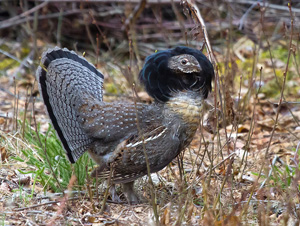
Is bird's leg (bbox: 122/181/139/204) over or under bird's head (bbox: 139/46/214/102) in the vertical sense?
under

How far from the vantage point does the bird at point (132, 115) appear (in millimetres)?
4148

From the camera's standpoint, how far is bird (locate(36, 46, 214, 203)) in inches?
163

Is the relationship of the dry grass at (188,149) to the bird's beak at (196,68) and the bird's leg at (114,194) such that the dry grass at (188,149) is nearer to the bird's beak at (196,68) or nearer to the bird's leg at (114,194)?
the bird's leg at (114,194)

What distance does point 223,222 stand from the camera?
131 inches

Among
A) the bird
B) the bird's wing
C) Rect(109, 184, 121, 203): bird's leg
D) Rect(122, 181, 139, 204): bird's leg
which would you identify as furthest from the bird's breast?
Rect(109, 184, 121, 203): bird's leg

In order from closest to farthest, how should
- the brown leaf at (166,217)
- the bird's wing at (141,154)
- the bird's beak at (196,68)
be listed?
the brown leaf at (166,217) < the bird's wing at (141,154) < the bird's beak at (196,68)

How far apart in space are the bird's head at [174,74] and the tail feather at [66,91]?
72cm

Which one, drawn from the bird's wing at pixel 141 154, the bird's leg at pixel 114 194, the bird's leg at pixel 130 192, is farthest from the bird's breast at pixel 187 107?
the bird's leg at pixel 114 194

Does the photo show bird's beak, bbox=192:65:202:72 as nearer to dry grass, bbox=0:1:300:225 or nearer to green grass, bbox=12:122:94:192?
Answer: dry grass, bbox=0:1:300:225

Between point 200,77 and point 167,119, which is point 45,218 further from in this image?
point 200,77

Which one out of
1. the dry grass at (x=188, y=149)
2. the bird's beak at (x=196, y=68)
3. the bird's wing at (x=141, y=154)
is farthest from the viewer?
the bird's beak at (x=196, y=68)

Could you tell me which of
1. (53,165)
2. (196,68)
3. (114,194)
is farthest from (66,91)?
(196,68)

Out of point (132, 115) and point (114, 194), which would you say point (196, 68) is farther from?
point (114, 194)

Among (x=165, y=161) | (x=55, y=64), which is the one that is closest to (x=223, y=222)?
(x=165, y=161)
